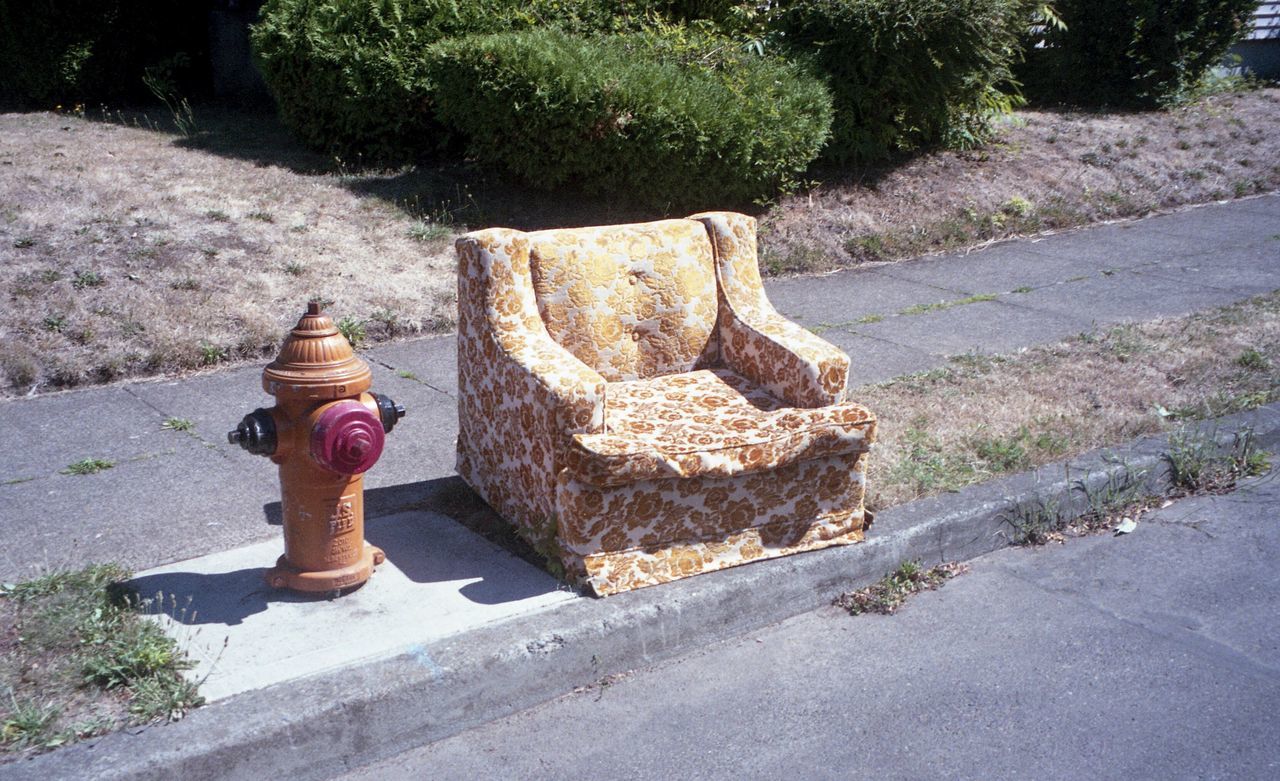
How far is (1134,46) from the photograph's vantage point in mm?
13352

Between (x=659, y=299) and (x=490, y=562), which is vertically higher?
(x=659, y=299)

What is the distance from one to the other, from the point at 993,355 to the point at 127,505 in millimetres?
4687

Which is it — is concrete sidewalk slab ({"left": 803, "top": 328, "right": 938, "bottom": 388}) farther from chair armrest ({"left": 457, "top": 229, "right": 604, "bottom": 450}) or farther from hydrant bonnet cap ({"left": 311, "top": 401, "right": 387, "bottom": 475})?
hydrant bonnet cap ({"left": 311, "top": 401, "right": 387, "bottom": 475})

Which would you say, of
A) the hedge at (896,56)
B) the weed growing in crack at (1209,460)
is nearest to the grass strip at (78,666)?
the weed growing in crack at (1209,460)

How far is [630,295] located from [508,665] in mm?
1720

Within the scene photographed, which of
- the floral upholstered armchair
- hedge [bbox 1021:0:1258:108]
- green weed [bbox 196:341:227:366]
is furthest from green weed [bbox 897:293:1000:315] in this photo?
hedge [bbox 1021:0:1258:108]

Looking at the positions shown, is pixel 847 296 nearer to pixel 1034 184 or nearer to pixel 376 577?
pixel 1034 184

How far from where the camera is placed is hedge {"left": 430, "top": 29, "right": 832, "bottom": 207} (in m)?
8.55

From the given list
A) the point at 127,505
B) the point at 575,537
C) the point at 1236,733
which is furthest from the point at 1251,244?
the point at 127,505

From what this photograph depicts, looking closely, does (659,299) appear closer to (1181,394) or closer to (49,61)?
(1181,394)

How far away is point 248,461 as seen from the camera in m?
5.28

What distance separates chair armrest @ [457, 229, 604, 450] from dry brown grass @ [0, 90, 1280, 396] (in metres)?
2.55

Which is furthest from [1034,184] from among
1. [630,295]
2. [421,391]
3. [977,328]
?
[630,295]

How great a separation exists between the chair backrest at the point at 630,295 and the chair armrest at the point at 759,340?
67mm
